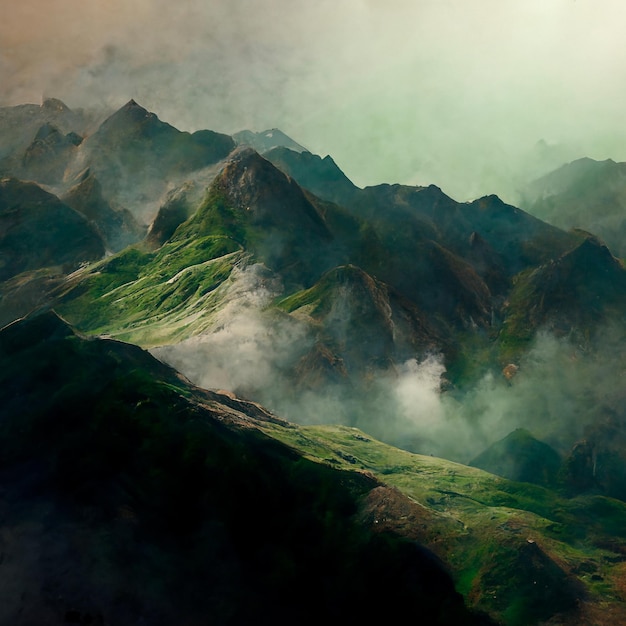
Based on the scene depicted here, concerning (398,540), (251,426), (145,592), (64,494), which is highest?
(251,426)

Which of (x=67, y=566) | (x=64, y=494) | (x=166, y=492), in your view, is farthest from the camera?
(x=166, y=492)

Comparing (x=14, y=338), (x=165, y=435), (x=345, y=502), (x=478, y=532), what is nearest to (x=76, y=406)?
(x=165, y=435)

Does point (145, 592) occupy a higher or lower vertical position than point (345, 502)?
lower

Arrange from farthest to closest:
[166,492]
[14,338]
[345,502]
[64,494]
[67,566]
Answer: [14,338] < [345,502] < [166,492] < [64,494] < [67,566]

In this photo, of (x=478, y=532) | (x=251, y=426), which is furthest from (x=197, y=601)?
(x=478, y=532)

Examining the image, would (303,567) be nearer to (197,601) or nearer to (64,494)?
(197,601)

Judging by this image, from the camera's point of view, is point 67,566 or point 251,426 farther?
point 251,426

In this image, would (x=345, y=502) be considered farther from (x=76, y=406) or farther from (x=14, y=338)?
(x=14, y=338)
